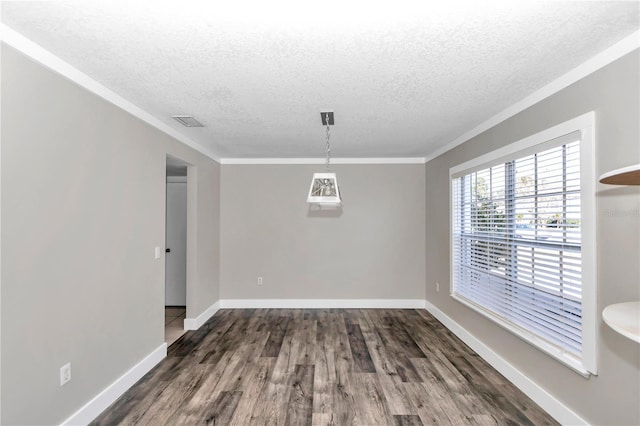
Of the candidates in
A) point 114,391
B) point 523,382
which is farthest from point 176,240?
point 523,382

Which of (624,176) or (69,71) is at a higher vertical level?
(69,71)

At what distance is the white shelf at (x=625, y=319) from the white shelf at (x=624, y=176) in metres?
0.63

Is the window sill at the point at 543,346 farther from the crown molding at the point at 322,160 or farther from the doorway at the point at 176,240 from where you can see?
the doorway at the point at 176,240

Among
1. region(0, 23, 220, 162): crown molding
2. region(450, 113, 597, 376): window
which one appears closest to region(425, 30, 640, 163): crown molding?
region(450, 113, 597, 376): window

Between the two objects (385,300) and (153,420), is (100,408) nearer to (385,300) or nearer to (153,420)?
(153,420)

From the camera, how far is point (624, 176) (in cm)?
142

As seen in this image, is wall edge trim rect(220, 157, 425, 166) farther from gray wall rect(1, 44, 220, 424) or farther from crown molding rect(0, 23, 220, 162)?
gray wall rect(1, 44, 220, 424)

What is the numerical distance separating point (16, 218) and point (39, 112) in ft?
2.15

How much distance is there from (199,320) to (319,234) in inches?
86.9

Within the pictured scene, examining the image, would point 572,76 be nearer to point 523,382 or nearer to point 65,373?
point 523,382

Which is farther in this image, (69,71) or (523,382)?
(523,382)

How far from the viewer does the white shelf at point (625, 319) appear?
1.21 meters

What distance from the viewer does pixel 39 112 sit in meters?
1.80

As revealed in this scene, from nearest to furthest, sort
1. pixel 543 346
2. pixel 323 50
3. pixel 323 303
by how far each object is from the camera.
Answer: pixel 323 50, pixel 543 346, pixel 323 303
